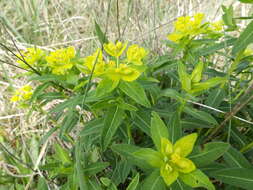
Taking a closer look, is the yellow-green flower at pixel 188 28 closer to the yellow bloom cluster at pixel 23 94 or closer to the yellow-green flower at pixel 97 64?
the yellow-green flower at pixel 97 64

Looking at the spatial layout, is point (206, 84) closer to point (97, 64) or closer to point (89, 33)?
point (97, 64)

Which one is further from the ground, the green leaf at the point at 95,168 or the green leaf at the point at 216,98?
the green leaf at the point at 216,98

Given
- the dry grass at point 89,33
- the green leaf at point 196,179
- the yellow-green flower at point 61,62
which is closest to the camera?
the green leaf at point 196,179

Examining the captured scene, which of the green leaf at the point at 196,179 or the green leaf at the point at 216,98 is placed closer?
the green leaf at the point at 196,179

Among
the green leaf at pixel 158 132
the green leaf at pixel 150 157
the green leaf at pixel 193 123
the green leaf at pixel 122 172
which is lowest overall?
the green leaf at pixel 122 172

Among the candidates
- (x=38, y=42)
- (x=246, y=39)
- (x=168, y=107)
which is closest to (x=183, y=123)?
(x=168, y=107)

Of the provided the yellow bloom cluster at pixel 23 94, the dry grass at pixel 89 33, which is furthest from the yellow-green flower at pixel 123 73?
the dry grass at pixel 89 33

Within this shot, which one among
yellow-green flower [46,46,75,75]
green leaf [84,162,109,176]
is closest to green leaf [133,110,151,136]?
green leaf [84,162,109,176]

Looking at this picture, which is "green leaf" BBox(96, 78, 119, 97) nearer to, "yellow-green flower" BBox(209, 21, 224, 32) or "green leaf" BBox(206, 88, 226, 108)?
"green leaf" BBox(206, 88, 226, 108)
